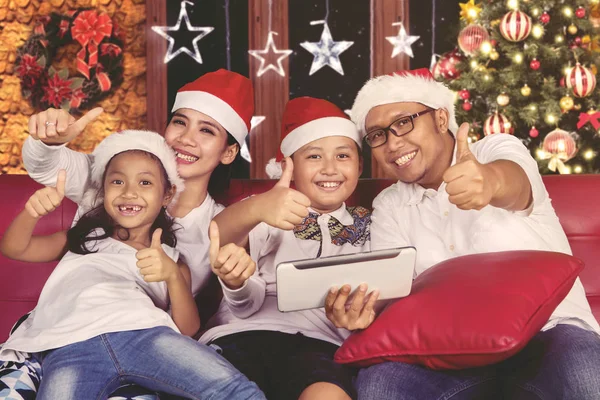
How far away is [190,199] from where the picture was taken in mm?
1920

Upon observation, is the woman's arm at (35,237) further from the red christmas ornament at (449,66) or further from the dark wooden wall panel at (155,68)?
the dark wooden wall panel at (155,68)

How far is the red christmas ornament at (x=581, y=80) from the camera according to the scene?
3.67 metres

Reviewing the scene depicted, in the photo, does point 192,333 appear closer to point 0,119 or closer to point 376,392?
point 376,392

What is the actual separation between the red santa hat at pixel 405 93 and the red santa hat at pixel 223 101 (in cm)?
41

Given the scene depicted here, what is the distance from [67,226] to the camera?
6.37 feet

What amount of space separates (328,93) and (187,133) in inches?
135

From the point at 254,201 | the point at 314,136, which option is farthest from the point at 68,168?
the point at 314,136

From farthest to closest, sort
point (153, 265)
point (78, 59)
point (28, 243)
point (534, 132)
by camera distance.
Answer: point (78, 59)
point (534, 132)
point (28, 243)
point (153, 265)

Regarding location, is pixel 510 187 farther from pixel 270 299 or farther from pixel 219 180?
pixel 219 180

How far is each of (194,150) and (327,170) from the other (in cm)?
42

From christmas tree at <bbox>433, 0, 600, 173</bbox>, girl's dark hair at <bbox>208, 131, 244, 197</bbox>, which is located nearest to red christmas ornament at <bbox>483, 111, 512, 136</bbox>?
christmas tree at <bbox>433, 0, 600, 173</bbox>

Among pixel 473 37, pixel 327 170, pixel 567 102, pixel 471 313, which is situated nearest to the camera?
pixel 471 313

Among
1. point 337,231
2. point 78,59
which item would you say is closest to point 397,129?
point 337,231

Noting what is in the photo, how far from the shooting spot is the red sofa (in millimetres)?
1882
